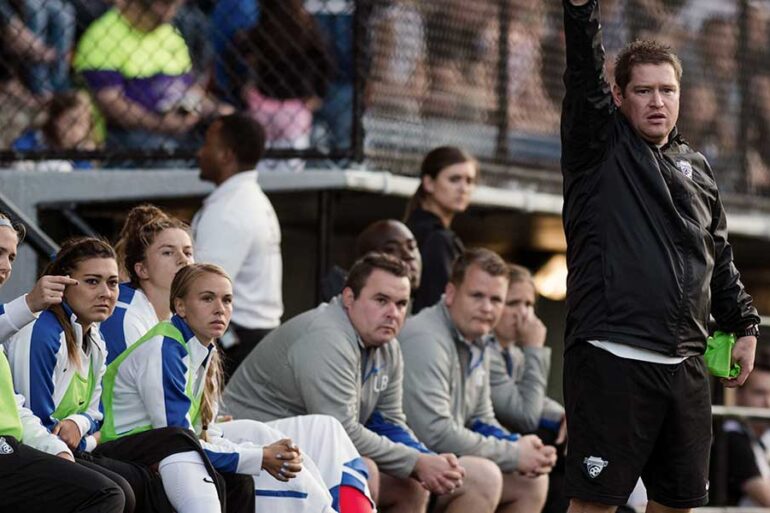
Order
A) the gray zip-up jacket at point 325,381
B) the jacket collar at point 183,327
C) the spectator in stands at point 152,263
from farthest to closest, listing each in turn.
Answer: the gray zip-up jacket at point 325,381 → the spectator in stands at point 152,263 → the jacket collar at point 183,327

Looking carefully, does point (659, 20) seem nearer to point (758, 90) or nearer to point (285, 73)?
point (758, 90)

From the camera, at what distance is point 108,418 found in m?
5.98

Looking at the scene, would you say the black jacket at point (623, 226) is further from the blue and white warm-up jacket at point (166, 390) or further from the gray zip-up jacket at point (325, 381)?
the gray zip-up jacket at point (325, 381)

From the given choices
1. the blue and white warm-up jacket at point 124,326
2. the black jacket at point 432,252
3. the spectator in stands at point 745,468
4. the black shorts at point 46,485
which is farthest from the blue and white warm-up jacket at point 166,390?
the spectator in stands at point 745,468

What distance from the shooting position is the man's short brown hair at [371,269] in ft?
24.2

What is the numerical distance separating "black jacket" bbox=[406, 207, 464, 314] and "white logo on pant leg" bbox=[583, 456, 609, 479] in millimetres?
3189

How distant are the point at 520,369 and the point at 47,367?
3.79 meters

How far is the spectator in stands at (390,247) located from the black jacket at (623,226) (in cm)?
238

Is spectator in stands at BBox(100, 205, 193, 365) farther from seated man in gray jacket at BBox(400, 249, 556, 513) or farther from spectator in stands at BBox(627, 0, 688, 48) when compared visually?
spectator in stands at BBox(627, 0, 688, 48)

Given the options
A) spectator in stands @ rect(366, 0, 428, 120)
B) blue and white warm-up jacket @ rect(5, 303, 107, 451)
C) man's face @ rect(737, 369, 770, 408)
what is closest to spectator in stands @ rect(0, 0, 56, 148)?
spectator in stands @ rect(366, 0, 428, 120)

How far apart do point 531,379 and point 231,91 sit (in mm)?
2298

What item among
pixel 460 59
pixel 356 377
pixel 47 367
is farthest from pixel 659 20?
pixel 47 367

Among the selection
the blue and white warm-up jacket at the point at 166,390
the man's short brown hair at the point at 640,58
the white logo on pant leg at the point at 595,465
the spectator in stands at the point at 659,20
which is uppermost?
the spectator in stands at the point at 659,20

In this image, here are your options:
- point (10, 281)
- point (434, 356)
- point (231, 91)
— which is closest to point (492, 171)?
point (231, 91)
